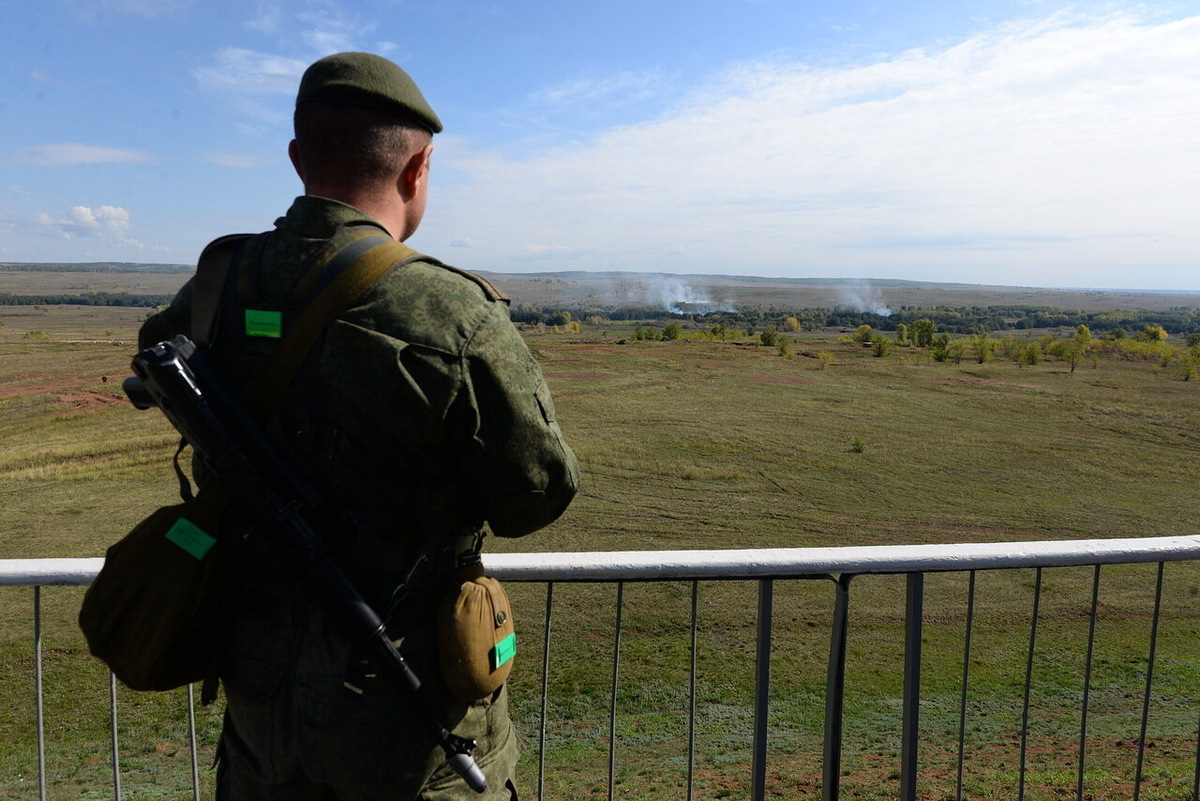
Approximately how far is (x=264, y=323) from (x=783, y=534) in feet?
53.3

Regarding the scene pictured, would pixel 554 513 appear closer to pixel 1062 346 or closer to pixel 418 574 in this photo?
pixel 418 574

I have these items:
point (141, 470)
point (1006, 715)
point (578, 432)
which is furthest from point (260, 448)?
point (578, 432)

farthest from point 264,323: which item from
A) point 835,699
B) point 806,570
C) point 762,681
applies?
point 835,699

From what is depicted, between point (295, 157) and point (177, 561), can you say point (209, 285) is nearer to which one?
point (295, 157)

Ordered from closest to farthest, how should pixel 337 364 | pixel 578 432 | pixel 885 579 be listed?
pixel 337 364 < pixel 885 579 < pixel 578 432

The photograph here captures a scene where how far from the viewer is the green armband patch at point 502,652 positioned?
1537mm

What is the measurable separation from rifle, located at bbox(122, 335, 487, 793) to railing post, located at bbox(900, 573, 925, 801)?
1.37 meters

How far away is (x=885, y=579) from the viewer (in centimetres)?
1343

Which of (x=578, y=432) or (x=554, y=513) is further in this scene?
(x=578, y=432)

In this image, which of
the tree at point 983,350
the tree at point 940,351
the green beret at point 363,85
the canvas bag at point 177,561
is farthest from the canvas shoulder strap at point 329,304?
the tree at point 983,350

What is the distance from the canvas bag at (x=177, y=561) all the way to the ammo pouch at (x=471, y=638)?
426 mm

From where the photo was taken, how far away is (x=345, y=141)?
1527 mm

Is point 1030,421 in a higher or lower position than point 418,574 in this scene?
lower

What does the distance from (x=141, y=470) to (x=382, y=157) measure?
2057 centimetres
